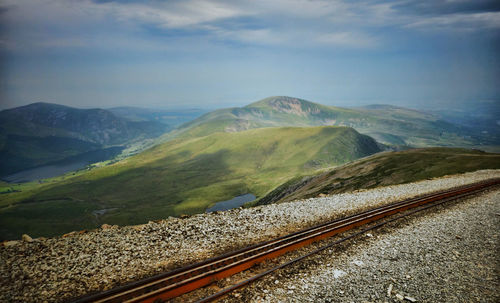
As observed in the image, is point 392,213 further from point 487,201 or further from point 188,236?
point 188,236

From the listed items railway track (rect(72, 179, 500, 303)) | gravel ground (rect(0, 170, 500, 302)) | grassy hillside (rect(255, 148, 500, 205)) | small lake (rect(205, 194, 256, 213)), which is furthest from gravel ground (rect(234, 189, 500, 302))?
small lake (rect(205, 194, 256, 213))

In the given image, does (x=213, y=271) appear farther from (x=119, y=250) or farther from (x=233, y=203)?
(x=233, y=203)

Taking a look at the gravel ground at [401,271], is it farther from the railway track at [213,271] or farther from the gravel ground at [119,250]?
the gravel ground at [119,250]

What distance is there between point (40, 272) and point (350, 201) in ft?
76.1

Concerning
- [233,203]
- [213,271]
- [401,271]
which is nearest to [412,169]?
[401,271]

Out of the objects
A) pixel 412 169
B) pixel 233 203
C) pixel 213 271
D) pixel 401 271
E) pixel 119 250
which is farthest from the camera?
pixel 233 203

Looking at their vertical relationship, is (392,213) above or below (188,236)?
below

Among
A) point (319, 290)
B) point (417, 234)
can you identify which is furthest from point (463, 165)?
point (319, 290)

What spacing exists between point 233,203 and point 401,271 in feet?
542

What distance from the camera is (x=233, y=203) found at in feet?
568

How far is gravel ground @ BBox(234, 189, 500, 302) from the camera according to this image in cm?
1009

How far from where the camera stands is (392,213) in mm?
19781

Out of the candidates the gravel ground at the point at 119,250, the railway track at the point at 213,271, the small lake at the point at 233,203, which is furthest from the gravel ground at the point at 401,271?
the small lake at the point at 233,203

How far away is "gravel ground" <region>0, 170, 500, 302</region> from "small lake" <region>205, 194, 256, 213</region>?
14943 cm
